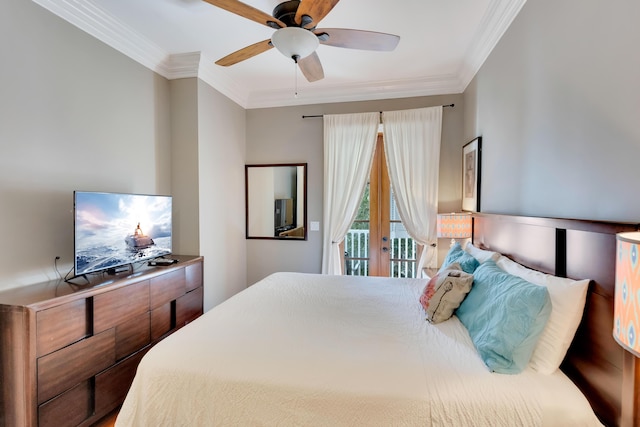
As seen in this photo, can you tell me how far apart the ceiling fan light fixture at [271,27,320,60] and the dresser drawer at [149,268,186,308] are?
6.40ft

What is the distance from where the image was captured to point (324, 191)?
3.80m

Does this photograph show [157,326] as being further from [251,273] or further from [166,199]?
[251,273]

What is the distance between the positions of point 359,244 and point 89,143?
297cm

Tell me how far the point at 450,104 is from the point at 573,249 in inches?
104

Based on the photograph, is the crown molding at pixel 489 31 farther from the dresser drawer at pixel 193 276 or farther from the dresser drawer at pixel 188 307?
the dresser drawer at pixel 188 307

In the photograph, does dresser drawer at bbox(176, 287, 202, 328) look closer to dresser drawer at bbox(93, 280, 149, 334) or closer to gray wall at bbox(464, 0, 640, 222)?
dresser drawer at bbox(93, 280, 149, 334)

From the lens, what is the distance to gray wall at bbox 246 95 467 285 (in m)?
3.61

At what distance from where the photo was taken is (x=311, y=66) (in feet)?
7.97

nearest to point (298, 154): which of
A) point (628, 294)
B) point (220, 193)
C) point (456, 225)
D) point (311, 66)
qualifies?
point (220, 193)

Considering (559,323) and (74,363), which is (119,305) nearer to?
(74,363)

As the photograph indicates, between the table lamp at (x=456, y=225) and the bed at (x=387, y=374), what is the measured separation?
116 centimetres

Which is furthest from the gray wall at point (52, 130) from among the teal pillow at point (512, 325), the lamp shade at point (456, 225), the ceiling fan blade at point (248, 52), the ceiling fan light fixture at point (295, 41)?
the lamp shade at point (456, 225)

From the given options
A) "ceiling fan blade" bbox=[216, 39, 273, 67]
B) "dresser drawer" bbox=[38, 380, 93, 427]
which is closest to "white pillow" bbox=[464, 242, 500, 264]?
"ceiling fan blade" bbox=[216, 39, 273, 67]

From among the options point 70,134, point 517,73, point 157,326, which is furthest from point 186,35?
point 517,73
